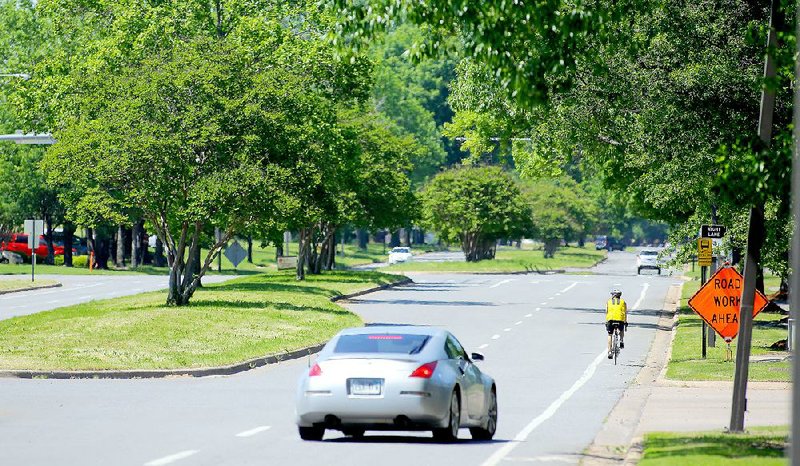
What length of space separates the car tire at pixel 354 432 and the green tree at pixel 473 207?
275 feet

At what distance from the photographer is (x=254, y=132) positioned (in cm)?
4338

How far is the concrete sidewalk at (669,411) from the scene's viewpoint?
17.0 metres

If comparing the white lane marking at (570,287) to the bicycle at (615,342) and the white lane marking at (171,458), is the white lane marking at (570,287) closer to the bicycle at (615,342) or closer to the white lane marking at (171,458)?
the bicycle at (615,342)

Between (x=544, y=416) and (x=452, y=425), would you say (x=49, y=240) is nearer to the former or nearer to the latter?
(x=544, y=416)

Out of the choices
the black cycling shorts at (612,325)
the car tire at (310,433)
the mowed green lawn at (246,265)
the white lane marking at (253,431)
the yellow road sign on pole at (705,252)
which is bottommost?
the mowed green lawn at (246,265)

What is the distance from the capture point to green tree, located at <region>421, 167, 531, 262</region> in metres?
103

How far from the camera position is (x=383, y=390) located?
16859 millimetres

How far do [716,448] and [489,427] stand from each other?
3668 mm

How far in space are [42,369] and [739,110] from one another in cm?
1444

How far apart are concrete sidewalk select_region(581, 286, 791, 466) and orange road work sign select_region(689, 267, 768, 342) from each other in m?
0.96

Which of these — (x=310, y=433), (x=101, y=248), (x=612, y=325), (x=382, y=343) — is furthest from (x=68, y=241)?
(x=310, y=433)

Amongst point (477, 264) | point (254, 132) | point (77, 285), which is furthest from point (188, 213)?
point (477, 264)

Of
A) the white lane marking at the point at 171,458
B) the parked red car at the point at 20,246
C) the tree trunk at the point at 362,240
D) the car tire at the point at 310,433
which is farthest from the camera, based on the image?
the tree trunk at the point at 362,240

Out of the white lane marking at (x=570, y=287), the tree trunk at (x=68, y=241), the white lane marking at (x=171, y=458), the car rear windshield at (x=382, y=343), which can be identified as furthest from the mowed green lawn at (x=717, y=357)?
the tree trunk at (x=68, y=241)
